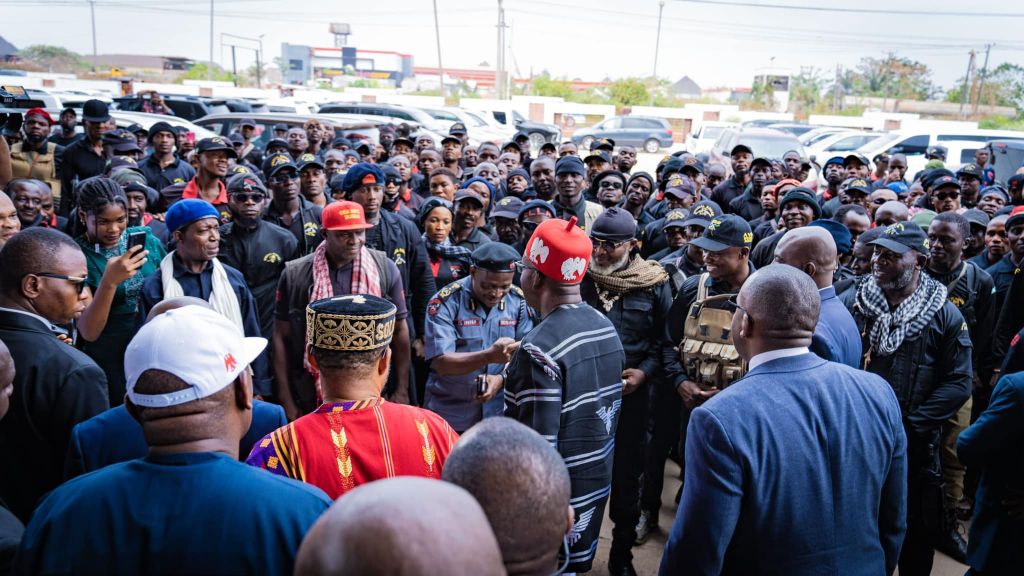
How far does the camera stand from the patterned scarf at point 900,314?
12.7ft

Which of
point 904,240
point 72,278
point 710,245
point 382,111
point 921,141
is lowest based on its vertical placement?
point 72,278

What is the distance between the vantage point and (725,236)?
13.7ft

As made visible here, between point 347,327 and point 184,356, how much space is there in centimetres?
66

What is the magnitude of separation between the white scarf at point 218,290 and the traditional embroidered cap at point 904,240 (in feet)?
12.4

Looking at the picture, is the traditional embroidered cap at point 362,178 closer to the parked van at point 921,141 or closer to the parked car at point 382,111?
the parked car at point 382,111

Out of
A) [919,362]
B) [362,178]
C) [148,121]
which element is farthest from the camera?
[148,121]

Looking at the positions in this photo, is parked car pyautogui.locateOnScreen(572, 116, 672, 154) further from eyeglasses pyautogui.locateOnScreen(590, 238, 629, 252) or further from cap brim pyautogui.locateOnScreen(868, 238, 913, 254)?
cap brim pyautogui.locateOnScreen(868, 238, 913, 254)

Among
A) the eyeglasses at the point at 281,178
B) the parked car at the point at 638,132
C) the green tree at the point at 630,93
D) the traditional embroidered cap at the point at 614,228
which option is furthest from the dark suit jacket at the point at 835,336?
the green tree at the point at 630,93

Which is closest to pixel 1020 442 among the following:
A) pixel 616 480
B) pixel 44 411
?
pixel 616 480

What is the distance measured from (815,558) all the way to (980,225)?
553 centimetres

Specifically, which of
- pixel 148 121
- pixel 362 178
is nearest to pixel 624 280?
pixel 362 178

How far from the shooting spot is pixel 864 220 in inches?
253

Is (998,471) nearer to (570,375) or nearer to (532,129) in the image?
(570,375)

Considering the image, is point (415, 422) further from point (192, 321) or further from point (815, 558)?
point (815, 558)
